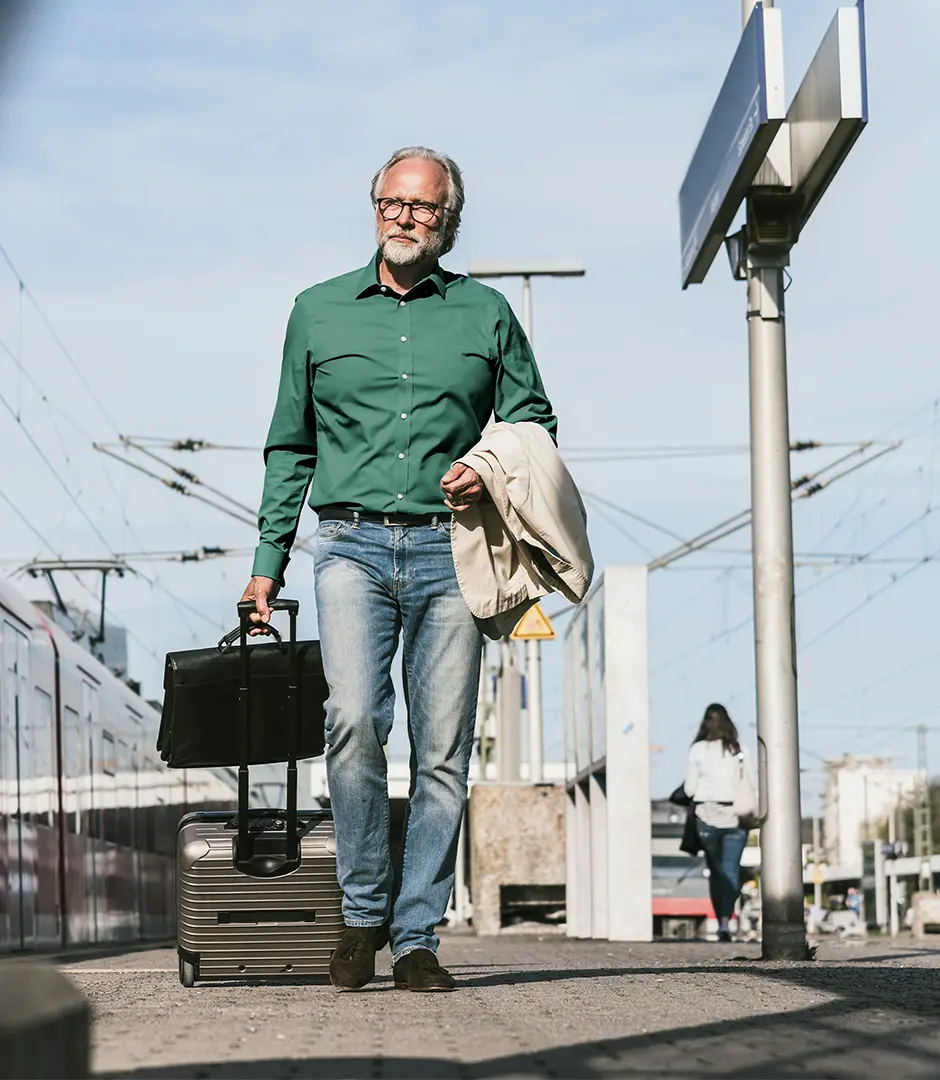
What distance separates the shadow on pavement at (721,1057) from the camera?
354cm

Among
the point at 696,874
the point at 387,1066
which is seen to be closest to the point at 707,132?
the point at 387,1066

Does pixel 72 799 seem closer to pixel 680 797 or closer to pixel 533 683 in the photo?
pixel 680 797

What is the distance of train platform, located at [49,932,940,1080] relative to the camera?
3.64 m

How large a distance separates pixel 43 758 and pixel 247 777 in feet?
34.2

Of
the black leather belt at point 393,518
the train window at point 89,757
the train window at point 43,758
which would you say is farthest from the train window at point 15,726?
the black leather belt at point 393,518

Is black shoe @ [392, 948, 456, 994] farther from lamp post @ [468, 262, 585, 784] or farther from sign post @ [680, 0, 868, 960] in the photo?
lamp post @ [468, 262, 585, 784]

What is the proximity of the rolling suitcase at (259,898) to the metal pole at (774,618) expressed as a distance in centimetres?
311

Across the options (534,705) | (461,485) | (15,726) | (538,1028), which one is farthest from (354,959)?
(534,705)

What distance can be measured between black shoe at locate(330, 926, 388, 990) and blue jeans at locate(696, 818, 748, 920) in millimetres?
9276

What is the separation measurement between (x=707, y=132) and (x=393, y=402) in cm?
481

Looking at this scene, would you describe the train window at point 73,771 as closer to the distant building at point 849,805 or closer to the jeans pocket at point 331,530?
the jeans pocket at point 331,530

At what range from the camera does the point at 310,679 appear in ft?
20.6

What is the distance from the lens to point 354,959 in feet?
19.0

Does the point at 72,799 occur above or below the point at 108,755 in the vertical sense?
below
